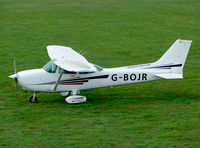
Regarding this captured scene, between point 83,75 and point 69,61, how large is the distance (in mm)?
778

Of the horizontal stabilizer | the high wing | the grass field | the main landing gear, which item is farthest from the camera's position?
the horizontal stabilizer

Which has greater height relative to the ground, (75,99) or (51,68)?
(51,68)

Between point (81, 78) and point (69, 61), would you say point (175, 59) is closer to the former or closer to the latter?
→ point (81, 78)

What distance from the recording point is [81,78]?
14078mm

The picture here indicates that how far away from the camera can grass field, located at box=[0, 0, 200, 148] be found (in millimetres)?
11156

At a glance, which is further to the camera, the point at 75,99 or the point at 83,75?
the point at 83,75

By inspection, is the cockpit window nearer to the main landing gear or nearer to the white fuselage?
the white fuselage

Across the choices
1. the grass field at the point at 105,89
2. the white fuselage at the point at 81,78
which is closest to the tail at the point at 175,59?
the white fuselage at the point at 81,78

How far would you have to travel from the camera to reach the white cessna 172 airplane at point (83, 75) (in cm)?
1388

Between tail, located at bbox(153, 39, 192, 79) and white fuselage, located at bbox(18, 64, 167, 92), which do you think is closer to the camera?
white fuselage, located at bbox(18, 64, 167, 92)

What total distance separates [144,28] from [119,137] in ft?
62.4

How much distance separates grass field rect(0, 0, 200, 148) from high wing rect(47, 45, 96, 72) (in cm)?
151

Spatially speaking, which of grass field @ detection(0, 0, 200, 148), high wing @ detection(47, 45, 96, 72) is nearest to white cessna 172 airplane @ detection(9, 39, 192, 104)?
high wing @ detection(47, 45, 96, 72)

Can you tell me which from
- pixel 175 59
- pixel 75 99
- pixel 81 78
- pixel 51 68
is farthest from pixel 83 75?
pixel 175 59
